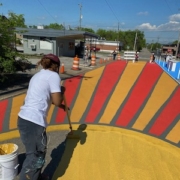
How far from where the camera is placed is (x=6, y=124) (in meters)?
5.11

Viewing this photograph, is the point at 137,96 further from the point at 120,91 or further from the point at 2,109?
the point at 2,109

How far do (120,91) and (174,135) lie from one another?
8.60 ft

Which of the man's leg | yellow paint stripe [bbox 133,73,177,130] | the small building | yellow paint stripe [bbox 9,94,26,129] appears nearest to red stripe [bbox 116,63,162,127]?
yellow paint stripe [bbox 133,73,177,130]

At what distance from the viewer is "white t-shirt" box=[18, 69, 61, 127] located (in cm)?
267

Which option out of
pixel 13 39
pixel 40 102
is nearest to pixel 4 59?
pixel 13 39

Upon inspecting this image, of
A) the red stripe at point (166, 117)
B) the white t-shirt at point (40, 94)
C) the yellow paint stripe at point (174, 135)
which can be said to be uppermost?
the white t-shirt at point (40, 94)

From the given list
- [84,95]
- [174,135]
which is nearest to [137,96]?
[84,95]

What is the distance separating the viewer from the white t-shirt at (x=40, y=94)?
2672 mm

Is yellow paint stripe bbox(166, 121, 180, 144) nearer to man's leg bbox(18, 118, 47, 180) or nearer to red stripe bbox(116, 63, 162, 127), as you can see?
red stripe bbox(116, 63, 162, 127)

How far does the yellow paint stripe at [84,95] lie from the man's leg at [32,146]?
272 centimetres

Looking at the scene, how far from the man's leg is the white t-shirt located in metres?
0.10

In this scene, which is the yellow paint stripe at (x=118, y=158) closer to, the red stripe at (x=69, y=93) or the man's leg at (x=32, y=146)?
the man's leg at (x=32, y=146)

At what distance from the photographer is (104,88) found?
23.7ft

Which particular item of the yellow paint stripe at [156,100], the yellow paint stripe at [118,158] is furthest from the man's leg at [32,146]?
the yellow paint stripe at [156,100]
